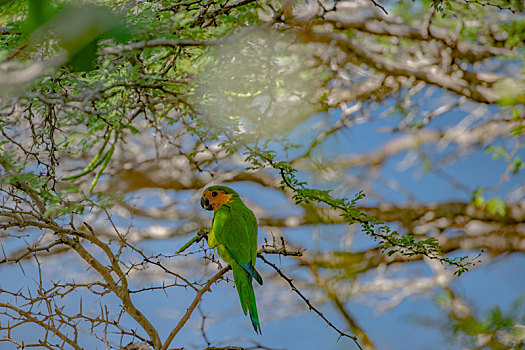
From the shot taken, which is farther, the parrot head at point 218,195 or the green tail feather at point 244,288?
the parrot head at point 218,195

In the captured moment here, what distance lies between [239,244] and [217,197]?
14cm

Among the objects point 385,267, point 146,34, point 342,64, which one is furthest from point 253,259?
point 385,267

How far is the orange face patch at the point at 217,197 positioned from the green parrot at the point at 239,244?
4 cm

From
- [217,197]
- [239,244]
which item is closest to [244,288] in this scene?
[239,244]

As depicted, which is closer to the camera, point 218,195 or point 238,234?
point 238,234

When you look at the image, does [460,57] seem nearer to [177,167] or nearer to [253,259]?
[177,167]

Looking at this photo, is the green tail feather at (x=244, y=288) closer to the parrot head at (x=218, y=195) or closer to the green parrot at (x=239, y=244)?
the green parrot at (x=239, y=244)

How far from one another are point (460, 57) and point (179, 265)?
1107 millimetres

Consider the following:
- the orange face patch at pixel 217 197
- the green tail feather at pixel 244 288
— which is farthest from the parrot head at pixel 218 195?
the green tail feather at pixel 244 288

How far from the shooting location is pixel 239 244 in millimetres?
576

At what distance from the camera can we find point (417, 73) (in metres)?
1.39

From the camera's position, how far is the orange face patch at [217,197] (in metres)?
0.70

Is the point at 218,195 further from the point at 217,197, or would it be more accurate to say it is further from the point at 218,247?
the point at 218,247

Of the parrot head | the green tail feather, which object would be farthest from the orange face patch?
the green tail feather
